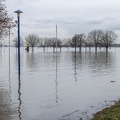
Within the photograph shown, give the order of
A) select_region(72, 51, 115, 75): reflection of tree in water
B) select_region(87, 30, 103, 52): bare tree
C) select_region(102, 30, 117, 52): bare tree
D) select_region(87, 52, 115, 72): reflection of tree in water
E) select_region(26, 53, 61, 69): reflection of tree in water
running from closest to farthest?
select_region(87, 52, 115, 72): reflection of tree in water
select_region(72, 51, 115, 75): reflection of tree in water
select_region(26, 53, 61, 69): reflection of tree in water
select_region(102, 30, 117, 52): bare tree
select_region(87, 30, 103, 52): bare tree

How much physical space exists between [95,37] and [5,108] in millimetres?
120890

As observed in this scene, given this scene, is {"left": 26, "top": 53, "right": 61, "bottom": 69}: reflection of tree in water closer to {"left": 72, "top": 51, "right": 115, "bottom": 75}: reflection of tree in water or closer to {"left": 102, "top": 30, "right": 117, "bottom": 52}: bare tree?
{"left": 72, "top": 51, "right": 115, "bottom": 75}: reflection of tree in water

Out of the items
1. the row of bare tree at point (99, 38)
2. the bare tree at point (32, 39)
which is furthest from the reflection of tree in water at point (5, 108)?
the bare tree at point (32, 39)

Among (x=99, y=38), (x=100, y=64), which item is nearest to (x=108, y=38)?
(x=99, y=38)

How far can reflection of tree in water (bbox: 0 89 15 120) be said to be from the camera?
929 centimetres

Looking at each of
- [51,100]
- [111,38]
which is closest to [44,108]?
[51,100]

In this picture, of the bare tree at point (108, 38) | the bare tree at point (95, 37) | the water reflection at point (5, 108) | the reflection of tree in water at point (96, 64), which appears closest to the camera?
the water reflection at point (5, 108)

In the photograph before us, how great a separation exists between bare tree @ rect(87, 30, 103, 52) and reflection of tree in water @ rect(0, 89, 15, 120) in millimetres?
116939

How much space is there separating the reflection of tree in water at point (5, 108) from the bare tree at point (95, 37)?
11694 centimetres

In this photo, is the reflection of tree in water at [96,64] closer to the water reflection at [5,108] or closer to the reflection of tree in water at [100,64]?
the reflection of tree in water at [100,64]

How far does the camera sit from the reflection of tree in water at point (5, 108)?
929 centimetres

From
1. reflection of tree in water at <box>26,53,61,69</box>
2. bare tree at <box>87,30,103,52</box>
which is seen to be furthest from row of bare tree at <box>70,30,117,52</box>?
reflection of tree in water at <box>26,53,61,69</box>

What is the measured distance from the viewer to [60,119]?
9148 mm

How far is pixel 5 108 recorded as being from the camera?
10438 millimetres
